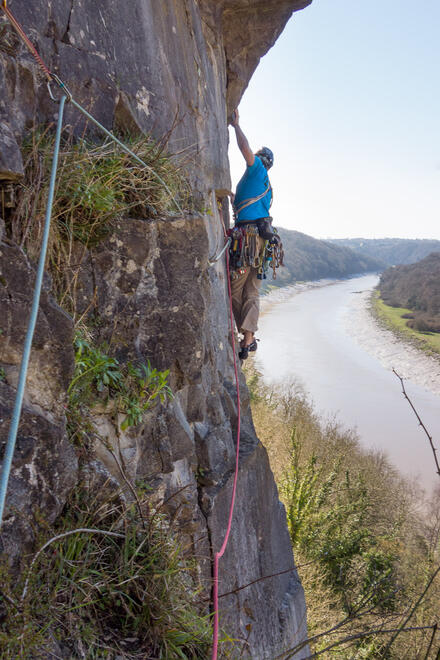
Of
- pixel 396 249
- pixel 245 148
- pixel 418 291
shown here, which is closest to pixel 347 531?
pixel 245 148

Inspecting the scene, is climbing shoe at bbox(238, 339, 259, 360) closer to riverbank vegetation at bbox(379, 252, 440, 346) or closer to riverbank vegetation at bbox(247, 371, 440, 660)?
riverbank vegetation at bbox(247, 371, 440, 660)

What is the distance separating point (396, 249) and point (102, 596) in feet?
641

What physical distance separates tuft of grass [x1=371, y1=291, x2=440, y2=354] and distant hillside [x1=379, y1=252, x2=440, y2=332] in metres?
1.11

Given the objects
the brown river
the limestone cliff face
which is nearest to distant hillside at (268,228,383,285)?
the brown river

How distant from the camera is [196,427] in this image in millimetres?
3586

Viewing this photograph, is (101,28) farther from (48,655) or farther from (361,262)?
(361,262)

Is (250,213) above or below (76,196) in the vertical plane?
above

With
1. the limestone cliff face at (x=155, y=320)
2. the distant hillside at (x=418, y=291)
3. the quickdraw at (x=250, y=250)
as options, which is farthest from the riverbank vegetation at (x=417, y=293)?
the limestone cliff face at (x=155, y=320)

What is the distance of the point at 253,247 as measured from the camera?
4949 millimetres

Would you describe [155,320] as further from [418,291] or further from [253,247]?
[418,291]

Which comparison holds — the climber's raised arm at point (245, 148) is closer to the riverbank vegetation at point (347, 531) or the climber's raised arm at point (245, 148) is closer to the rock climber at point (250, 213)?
the rock climber at point (250, 213)

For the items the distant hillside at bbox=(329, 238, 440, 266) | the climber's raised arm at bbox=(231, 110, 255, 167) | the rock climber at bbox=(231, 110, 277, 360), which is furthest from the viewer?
the distant hillside at bbox=(329, 238, 440, 266)

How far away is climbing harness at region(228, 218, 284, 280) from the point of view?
16.3 ft

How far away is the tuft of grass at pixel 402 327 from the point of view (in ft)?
164
